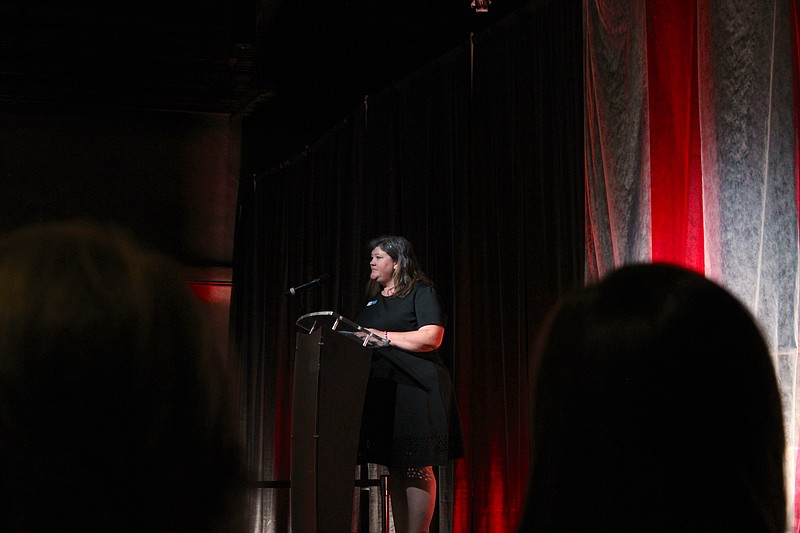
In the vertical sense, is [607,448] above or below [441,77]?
below

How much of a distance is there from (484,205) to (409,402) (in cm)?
127

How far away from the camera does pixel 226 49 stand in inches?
248

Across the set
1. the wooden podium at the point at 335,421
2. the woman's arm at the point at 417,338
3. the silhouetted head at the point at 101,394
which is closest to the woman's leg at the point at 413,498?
the wooden podium at the point at 335,421

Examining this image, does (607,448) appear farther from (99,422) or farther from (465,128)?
(465,128)

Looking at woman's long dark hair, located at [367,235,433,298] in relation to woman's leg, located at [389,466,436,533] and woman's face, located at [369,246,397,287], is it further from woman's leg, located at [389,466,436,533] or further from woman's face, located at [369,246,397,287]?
woman's leg, located at [389,466,436,533]

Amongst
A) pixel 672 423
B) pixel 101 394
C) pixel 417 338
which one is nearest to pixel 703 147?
pixel 417 338

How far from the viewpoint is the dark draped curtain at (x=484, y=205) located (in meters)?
4.05

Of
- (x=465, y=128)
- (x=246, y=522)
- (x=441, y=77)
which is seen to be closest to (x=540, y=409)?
(x=246, y=522)

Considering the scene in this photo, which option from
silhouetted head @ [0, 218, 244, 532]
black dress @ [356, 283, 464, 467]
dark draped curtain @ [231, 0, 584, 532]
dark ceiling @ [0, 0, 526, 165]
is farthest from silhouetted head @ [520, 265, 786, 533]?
dark ceiling @ [0, 0, 526, 165]

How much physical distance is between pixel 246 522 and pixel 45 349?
0.15 meters

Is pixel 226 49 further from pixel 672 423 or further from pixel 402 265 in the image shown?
pixel 672 423

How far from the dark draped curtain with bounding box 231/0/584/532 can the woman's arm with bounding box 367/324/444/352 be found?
19.5 inches

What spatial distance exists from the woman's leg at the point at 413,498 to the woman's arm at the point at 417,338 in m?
0.47

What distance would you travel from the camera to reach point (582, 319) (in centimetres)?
62
